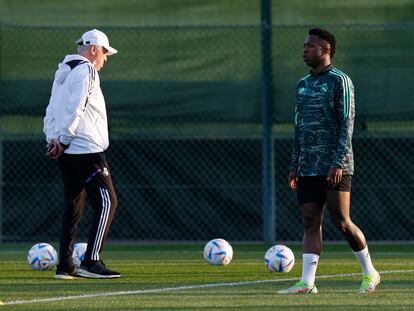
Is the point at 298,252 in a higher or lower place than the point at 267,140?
lower

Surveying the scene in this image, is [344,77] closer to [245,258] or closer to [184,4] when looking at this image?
[245,258]

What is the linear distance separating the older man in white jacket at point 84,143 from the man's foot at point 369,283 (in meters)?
2.49

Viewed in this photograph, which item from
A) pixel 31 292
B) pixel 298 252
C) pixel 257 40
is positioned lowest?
pixel 298 252

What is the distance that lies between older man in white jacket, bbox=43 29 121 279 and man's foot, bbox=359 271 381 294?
249 cm

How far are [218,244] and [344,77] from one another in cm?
338

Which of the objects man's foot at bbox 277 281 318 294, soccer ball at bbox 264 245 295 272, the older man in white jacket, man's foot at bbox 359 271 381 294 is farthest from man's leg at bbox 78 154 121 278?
man's foot at bbox 359 271 381 294

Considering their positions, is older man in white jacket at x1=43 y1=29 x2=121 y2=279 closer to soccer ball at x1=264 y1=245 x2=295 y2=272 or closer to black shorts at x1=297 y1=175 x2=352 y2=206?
soccer ball at x1=264 y1=245 x2=295 y2=272

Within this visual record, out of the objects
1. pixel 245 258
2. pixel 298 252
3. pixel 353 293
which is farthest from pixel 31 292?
pixel 298 252

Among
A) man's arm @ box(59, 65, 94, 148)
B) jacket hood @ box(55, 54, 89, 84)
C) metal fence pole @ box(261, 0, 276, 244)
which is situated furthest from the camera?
metal fence pole @ box(261, 0, 276, 244)

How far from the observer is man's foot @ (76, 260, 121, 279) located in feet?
35.1

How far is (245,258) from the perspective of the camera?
13289 mm

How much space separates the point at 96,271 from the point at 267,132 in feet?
17.5

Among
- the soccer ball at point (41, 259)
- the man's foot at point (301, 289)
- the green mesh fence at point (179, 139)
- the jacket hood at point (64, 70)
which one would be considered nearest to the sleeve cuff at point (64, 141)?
the jacket hood at point (64, 70)

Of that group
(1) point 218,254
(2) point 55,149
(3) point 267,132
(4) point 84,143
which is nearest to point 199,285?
(4) point 84,143
